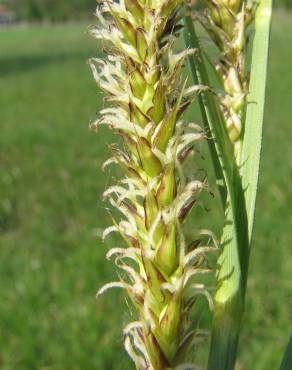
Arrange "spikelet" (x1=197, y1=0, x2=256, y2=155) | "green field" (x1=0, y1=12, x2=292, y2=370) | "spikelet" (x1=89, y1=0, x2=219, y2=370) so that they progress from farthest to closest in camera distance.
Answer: "green field" (x1=0, y1=12, x2=292, y2=370), "spikelet" (x1=197, y1=0, x2=256, y2=155), "spikelet" (x1=89, y1=0, x2=219, y2=370)

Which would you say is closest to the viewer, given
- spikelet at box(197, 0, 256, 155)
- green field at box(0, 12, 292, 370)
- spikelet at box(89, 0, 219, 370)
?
spikelet at box(89, 0, 219, 370)

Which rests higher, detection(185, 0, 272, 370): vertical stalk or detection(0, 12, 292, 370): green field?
detection(185, 0, 272, 370): vertical stalk

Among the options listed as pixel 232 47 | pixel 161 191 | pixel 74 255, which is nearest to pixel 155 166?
pixel 161 191

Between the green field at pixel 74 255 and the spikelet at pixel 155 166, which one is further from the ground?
the spikelet at pixel 155 166

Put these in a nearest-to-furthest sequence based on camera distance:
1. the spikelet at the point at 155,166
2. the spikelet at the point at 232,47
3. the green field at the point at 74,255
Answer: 1. the spikelet at the point at 155,166
2. the spikelet at the point at 232,47
3. the green field at the point at 74,255

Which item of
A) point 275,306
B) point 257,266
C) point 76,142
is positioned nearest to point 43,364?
point 275,306

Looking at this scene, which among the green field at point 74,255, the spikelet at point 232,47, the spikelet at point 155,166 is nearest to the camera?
the spikelet at point 155,166

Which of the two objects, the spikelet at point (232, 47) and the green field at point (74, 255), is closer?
the spikelet at point (232, 47)
